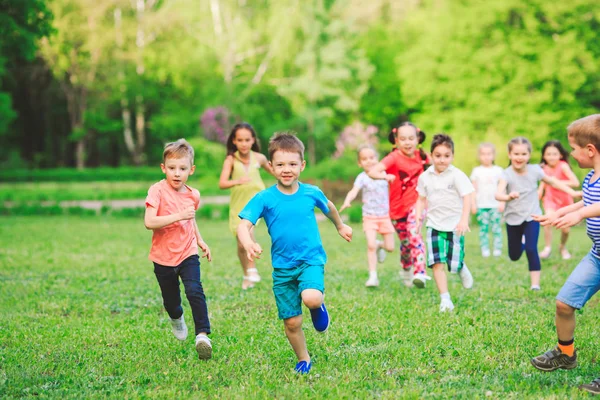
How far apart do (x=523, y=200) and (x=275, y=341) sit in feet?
14.7

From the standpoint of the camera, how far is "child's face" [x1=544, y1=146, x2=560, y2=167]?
1124cm

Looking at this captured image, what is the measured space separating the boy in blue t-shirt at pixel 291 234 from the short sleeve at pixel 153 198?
1.05 metres

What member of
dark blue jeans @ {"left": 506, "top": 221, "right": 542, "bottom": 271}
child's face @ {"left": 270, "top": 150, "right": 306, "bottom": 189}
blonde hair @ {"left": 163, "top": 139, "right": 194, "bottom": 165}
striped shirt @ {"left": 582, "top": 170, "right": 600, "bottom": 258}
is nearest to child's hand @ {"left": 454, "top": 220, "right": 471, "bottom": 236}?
dark blue jeans @ {"left": 506, "top": 221, "right": 542, "bottom": 271}

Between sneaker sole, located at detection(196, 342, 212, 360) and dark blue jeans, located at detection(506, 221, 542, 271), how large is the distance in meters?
5.11

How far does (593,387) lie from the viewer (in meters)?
4.64

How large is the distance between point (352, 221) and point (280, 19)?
23767 mm

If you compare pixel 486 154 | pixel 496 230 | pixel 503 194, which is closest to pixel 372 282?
pixel 503 194

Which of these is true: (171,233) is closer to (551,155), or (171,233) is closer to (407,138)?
(407,138)

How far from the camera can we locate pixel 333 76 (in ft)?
133

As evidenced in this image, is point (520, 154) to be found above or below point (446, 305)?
above

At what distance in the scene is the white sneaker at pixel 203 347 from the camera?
5500 mm

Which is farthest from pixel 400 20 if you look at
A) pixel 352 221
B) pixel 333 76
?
pixel 352 221

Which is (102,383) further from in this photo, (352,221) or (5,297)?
(352,221)

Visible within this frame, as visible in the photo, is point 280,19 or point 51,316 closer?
point 51,316
